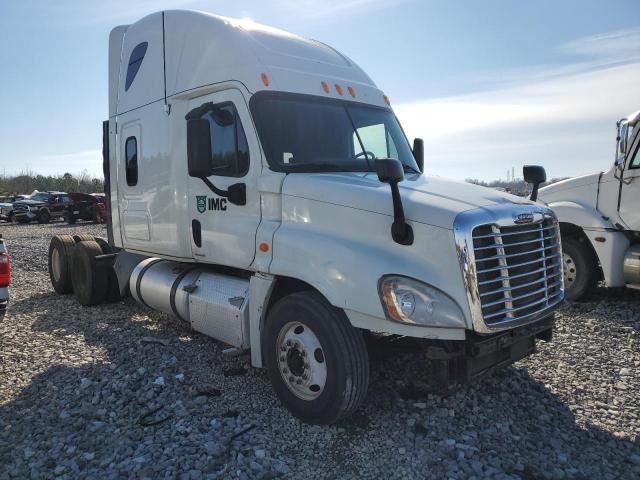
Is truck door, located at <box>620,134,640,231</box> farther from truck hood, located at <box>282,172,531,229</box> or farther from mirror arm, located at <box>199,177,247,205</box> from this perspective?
mirror arm, located at <box>199,177,247,205</box>

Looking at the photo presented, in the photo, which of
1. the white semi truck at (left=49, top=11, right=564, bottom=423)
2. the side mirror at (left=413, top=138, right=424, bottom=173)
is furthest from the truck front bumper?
the side mirror at (left=413, top=138, right=424, bottom=173)

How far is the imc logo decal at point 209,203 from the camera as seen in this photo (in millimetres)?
4919

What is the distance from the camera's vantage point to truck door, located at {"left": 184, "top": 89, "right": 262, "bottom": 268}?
15.0 feet

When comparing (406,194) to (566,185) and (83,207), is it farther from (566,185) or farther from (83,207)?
(83,207)

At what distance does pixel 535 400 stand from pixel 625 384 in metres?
1.14

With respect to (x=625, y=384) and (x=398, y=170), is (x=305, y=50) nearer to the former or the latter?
(x=398, y=170)

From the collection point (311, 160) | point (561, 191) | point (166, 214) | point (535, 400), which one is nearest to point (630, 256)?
point (561, 191)

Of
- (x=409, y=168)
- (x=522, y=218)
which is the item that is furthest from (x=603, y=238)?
(x=522, y=218)

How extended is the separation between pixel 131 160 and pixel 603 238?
6878 mm

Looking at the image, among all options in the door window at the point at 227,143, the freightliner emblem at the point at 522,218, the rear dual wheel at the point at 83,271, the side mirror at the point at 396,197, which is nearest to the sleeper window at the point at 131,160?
the door window at the point at 227,143

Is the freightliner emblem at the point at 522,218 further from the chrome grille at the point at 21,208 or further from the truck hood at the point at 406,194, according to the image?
the chrome grille at the point at 21,208

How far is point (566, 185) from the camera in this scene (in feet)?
26.9

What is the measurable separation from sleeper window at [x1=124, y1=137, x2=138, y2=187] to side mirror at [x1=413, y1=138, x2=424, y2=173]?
11.3 feet

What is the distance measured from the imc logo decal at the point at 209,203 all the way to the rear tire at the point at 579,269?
5686 mm
